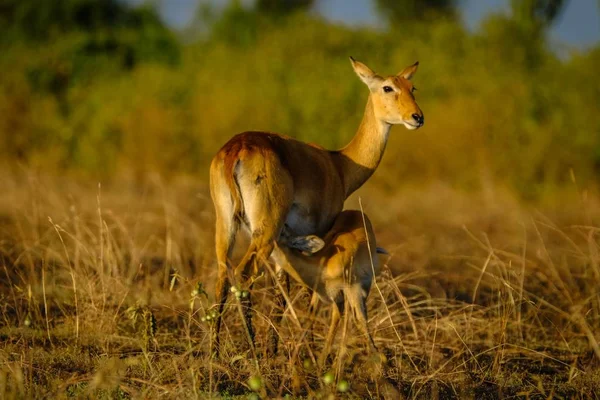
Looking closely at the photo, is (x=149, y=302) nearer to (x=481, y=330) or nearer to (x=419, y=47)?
(x=481, y=330)

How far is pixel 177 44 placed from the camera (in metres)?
24.3

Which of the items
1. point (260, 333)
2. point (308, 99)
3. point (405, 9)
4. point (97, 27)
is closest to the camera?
point (260, 333)

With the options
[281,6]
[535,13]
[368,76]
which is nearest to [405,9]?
[281,6]

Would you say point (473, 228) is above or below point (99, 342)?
below

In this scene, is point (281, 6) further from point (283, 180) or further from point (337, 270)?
point (337, 270)

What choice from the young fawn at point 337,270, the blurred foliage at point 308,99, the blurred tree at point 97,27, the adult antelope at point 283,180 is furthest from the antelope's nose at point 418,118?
the blurred tree at point 97,27

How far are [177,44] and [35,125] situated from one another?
5.37 m

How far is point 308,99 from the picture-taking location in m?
18.6

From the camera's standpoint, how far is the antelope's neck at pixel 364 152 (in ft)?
21.9

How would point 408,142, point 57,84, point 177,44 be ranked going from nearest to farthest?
point 408,142 < point 57,84 < point 177,44

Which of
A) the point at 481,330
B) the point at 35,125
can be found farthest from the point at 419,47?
the point at 481,330

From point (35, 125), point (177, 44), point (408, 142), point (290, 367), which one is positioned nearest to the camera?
point (290, 367)

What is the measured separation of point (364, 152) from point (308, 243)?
165cm

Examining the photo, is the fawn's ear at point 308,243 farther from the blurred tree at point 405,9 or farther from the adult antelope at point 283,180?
the blurred tree at point 405,9
